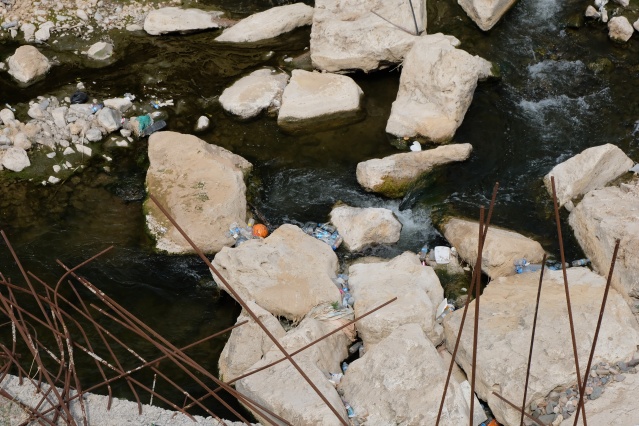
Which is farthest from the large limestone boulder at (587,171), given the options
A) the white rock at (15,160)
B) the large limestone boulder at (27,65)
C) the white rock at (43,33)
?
the white rock at (43,33)

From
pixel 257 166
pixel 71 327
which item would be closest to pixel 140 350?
pixel 71 327

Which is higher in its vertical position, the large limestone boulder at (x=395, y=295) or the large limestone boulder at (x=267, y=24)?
the large limestone boulder at (x=267, y=24)

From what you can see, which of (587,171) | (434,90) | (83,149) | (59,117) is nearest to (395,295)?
(587,171)

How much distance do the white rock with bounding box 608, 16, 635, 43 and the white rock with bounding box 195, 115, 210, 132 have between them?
4878 mm

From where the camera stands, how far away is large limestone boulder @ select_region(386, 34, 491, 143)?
7730mm

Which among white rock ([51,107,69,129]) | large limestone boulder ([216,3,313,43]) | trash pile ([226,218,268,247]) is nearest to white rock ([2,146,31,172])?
white rock ([51,107,69,129])

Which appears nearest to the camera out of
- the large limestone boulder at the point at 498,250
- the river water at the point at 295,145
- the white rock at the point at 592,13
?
the large limestone boulder at the point at 498,250

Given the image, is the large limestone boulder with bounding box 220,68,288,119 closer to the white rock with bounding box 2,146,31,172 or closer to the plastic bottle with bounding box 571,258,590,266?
the white rock with bounding box 2,146,31,172

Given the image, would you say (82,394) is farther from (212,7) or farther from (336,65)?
(212,7)

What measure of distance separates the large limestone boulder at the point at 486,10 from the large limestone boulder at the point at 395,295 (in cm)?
380

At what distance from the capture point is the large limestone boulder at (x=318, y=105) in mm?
8109

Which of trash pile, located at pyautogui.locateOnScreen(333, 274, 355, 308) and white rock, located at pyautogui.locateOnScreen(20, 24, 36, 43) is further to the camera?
white rock, located at pyautogui.locateOnScreen(20, 24, 36, 43)

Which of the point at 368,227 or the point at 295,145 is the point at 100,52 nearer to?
the point at 295,145

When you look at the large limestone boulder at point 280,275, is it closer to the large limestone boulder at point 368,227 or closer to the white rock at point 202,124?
the large limestone boulder at point 368,227
